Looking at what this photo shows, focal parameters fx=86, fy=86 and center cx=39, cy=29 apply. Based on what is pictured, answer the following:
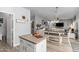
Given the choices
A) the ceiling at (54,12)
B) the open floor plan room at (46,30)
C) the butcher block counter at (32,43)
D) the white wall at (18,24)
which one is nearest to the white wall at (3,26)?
the open floor plan room at (46,30)

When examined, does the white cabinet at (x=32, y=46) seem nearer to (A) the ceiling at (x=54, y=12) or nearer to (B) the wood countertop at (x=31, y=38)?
(B) the wood countertop at (x=31, y=38)

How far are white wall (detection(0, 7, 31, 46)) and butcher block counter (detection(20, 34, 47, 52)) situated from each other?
0.12 m

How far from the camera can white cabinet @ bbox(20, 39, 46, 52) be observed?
1744mm

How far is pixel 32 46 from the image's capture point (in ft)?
5.80

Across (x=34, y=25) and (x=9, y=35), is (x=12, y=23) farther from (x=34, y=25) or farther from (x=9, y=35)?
(x=34, y=25)

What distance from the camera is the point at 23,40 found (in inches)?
77.1

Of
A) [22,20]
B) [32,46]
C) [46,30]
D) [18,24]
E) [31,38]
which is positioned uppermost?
[22,20]

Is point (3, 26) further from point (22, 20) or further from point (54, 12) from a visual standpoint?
point (54, 12)

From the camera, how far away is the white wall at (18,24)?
6.66 ft

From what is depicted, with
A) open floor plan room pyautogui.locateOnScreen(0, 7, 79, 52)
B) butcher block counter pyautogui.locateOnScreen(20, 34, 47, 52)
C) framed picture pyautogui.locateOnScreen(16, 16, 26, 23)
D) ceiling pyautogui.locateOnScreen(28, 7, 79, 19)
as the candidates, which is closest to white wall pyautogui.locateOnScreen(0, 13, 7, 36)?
open floor plan room pyautogui.locateOnScreen(0, 7, 79, 52)

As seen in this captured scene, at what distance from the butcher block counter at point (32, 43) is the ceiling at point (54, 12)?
0.52m

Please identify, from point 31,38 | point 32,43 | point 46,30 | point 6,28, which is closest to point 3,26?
point 6,28

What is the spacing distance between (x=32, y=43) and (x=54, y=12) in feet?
2.77
